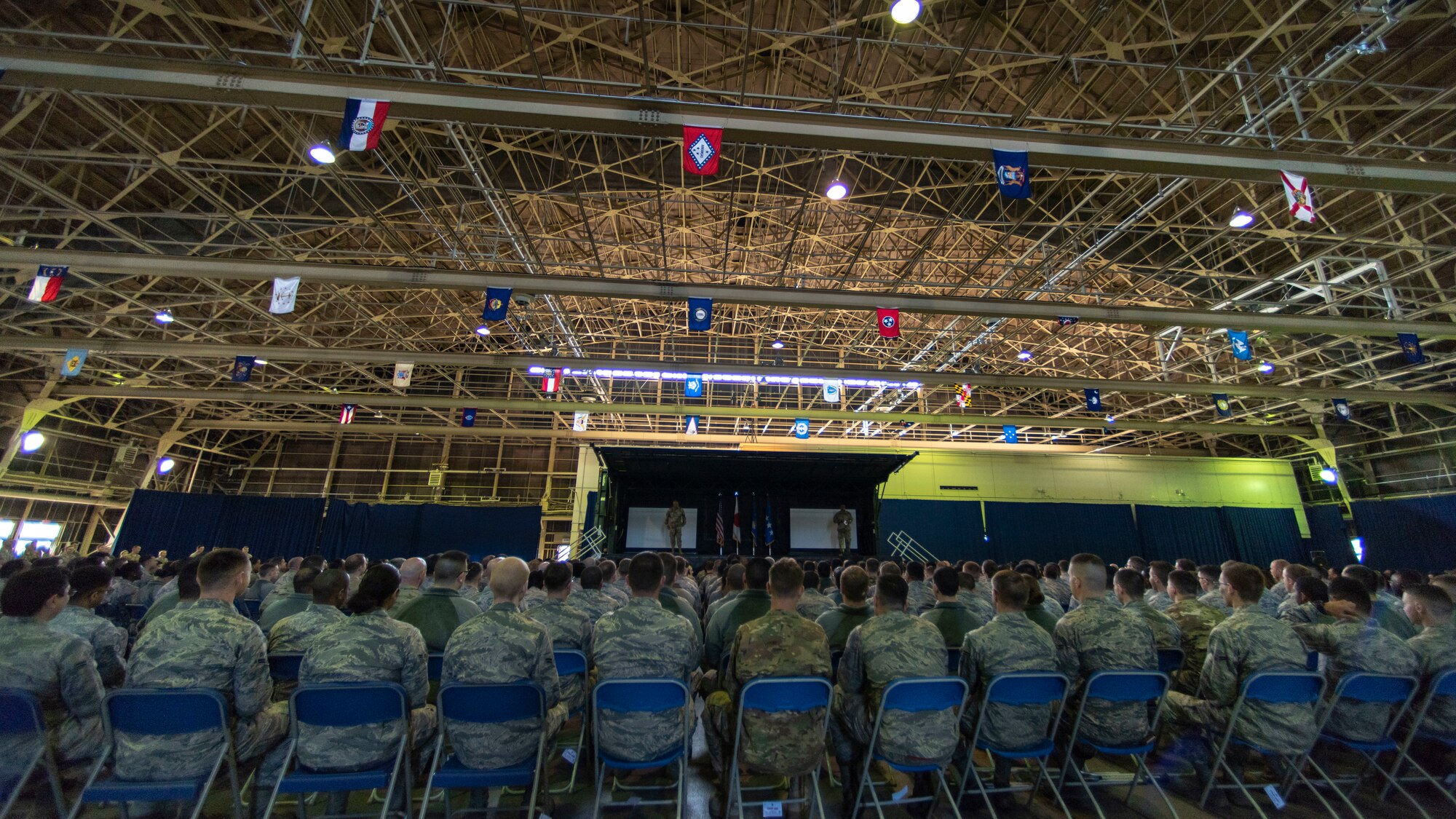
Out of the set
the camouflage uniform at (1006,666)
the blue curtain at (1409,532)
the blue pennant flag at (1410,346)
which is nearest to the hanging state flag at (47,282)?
the camouflage uniform at (1006,666)

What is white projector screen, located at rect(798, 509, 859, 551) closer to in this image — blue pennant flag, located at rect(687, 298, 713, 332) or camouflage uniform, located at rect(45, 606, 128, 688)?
blue pennant flag, located at rect(687, 298, 713, 332)

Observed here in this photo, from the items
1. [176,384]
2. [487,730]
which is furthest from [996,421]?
[176,384]

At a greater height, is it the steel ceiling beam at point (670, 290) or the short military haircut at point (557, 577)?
the steel ceiling beam at point (670, 290)

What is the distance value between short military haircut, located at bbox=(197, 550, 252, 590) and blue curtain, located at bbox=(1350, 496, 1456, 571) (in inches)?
1257

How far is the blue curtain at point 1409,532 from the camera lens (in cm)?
1905

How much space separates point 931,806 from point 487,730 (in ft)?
7.76

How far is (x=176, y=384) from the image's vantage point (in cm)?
2131

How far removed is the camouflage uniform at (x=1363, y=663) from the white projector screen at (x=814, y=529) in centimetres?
1417

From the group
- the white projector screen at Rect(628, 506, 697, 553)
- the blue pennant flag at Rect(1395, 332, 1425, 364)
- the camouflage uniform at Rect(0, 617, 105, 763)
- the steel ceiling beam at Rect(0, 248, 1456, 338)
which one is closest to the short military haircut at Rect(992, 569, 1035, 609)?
the camouflage uniform at Rect(0, 617, 105, 763)

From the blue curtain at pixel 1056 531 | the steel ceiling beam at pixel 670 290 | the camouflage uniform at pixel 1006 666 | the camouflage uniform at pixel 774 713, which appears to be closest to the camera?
the camouflage uniform at pixel 774 713

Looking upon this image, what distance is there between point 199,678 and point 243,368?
47.6 feet

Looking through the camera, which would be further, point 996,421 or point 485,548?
point 485,548

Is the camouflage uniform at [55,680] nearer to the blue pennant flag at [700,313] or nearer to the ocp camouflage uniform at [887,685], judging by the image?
the ocp camouflage uniform at [887,685]

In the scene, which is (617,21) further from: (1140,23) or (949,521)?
(949,521)
